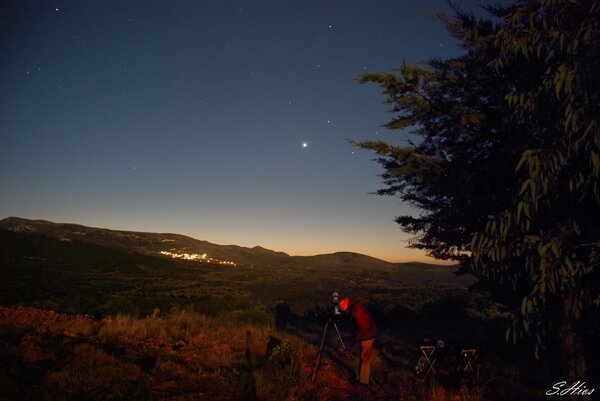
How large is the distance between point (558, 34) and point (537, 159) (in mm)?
1593

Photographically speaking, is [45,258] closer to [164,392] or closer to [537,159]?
[164,392]

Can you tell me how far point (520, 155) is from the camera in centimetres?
618

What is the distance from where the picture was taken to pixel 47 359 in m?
6.86

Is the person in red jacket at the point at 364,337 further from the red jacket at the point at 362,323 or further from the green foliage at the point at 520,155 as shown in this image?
the green foliage at the point at 520,155

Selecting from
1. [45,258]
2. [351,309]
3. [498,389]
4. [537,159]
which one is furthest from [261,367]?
[45,258]

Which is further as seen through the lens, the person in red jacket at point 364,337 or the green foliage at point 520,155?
the person in red jacket at point 364,337

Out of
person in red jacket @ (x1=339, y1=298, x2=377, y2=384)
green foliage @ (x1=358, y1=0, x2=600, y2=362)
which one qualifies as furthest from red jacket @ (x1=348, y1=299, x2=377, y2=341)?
green foliage @ (x1=358, y1=0, x2=600, y2=362)

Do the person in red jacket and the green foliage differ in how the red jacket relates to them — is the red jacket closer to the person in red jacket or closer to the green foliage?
the person in red jacket

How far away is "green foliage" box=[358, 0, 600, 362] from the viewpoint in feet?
13.6

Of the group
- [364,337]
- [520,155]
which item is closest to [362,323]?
[364,337]

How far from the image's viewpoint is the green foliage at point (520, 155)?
4.15m

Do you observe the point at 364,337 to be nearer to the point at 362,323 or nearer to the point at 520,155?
the point at 362,323

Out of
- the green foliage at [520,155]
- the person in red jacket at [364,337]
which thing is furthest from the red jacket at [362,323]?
the green foliage at [520,155]

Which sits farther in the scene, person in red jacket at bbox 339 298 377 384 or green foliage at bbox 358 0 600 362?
person in red jacket at bbox 339 298 377 384
